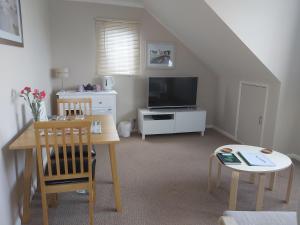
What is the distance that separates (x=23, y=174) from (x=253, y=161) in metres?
2.14

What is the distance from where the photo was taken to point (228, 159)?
211 centimetres

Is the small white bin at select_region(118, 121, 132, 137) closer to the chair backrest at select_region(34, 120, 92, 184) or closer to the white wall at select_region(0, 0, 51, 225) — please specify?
the white wall at select_region(0, 0, 51, 225)

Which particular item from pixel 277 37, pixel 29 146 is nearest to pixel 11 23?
pixel 29 146

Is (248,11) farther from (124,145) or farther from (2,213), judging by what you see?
(2,213)

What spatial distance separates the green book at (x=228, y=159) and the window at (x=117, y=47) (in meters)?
2.63

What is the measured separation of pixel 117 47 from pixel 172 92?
4.41 feet

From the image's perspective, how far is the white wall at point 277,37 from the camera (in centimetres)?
278

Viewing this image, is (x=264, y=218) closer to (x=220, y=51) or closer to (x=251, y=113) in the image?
(x=251, y=113)

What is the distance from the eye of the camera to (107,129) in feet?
7.13

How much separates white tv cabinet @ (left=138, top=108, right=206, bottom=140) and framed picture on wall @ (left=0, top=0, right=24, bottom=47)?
238cm

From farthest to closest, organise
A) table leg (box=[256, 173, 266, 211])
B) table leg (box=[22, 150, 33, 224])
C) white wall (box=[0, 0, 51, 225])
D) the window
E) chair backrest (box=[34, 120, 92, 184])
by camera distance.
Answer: the window, table leg (box=[256, 173, 266, 211]), table leg (box=[22, 150, 33, 224]), white wall (box=[0, 0, 51, 225]), chair backrest (box=[34, 120, 92, 184])

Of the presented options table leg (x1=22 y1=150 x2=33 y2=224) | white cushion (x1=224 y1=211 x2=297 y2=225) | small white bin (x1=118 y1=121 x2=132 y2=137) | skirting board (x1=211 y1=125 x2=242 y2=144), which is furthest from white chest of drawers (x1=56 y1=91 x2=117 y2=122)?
white cushion (x1=224 y1=211 x2=297 y2=225)

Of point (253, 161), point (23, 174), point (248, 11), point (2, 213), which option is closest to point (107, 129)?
point (23, 174)

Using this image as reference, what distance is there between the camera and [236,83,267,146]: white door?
3498 mm
